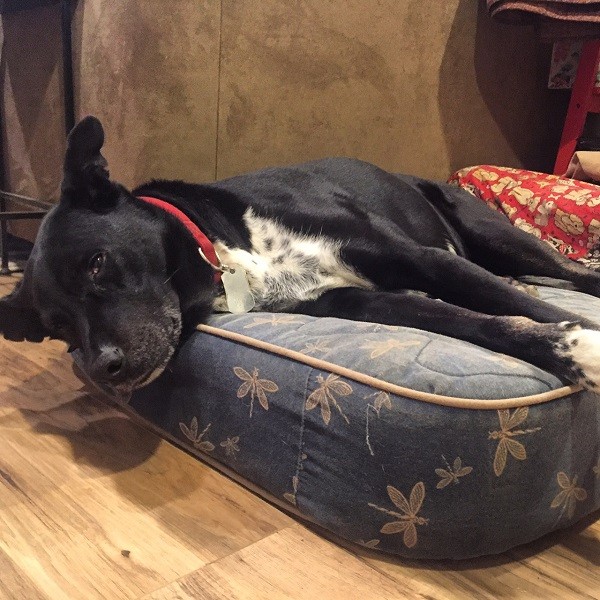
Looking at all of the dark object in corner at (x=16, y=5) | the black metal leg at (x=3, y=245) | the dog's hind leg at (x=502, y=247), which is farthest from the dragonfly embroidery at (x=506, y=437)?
the black metal leg at (x=3, y=245)

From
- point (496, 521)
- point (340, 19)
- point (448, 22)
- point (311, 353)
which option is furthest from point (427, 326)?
point (448, 22)

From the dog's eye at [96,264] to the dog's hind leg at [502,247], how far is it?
1303mm

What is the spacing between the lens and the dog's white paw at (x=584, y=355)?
1.17 metres

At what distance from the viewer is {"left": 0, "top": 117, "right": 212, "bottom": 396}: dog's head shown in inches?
55.4

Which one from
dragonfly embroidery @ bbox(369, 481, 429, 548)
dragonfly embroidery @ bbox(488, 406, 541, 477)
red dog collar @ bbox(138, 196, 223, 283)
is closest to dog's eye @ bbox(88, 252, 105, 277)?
red dog collar @ bbox(138, 196, 223, 283)

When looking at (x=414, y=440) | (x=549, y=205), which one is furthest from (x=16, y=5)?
(x=414, y=440)

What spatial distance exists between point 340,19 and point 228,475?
177 cm

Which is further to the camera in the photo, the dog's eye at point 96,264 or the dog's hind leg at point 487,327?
the dog's eye at point 96,264

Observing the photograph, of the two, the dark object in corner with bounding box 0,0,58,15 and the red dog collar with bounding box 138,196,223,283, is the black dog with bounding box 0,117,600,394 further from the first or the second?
the dark object in corner with bounding box 0,0,58,15

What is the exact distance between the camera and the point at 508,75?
309 cm

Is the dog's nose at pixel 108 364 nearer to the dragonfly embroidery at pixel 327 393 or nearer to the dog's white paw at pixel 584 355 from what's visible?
the dragonfly embroidery at pixel 327 393

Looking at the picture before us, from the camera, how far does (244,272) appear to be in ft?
5.65

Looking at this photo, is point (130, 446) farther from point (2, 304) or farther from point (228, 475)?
point (2, 304)

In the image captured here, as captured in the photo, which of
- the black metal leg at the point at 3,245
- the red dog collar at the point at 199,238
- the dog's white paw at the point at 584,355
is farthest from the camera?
→ the black metal leg at the point at 3,245
